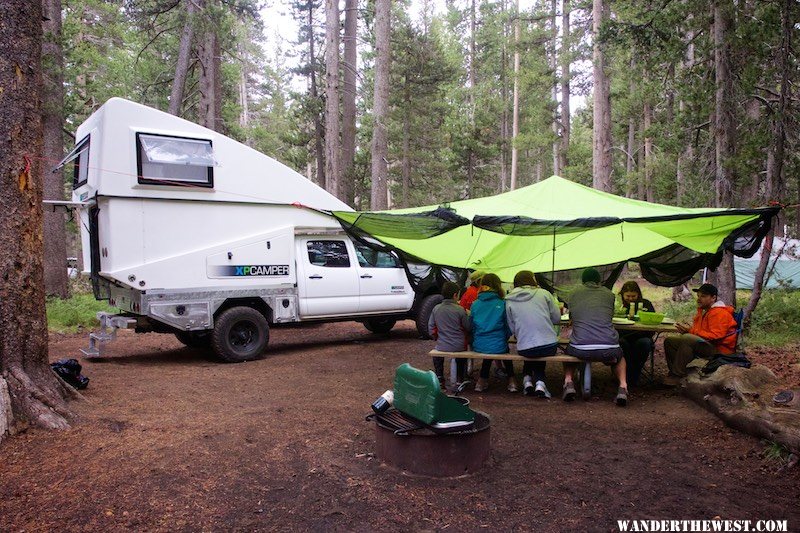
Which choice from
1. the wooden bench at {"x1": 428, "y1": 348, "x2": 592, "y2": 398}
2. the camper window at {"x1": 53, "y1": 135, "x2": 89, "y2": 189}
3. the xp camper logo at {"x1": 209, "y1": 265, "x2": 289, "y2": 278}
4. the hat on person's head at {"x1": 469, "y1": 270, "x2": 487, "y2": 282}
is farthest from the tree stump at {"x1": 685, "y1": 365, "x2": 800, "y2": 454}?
the camper window at {"x1": 53, "y1": 135, "x2": 89, "y2": 189}

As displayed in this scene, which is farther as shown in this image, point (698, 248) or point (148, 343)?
point (148, 343)

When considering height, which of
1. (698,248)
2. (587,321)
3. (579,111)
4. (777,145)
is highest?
(579,111)

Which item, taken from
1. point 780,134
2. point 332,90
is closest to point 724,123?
point 780,134

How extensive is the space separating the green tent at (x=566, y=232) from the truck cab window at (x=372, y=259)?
1.96 m

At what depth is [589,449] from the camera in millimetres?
4406

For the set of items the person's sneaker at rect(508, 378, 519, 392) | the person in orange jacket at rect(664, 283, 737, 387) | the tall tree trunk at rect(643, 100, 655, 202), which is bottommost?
the person's sneaker at rect(508, 378, 519, 392)

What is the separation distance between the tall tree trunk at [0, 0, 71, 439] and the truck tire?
2901mm

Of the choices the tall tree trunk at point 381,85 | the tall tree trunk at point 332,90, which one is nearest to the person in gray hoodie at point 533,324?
the tall tree trunk at point 332,90

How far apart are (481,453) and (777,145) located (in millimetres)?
7484

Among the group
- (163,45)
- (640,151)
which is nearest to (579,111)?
(640,151)

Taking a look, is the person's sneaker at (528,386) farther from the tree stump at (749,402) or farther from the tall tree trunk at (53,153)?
the tall tree trunk at (53,153)

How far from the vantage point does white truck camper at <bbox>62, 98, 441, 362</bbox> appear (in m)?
7.15

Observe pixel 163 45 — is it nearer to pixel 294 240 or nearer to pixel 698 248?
pixel 294 240

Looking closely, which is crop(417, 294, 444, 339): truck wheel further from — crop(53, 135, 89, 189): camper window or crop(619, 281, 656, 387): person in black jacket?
crop(53, 135, 89, 189): camper window
